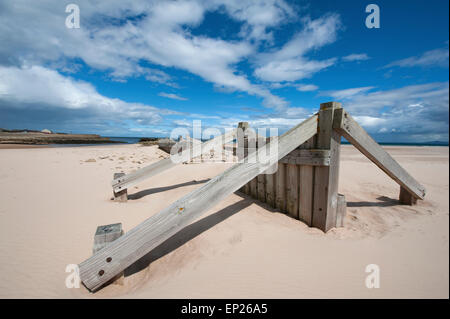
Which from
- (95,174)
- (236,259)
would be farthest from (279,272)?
(95,174)

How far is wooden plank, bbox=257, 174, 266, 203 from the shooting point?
163 inches

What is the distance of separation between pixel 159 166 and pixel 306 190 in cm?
347

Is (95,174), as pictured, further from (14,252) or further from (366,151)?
(366,151)

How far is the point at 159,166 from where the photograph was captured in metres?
4.67

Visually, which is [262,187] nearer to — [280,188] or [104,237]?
[280,188]

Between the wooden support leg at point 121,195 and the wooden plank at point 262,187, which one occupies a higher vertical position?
the wooden plank at point 262,187

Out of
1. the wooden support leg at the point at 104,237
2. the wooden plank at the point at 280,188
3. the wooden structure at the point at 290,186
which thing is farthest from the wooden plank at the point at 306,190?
the wooden support leg at the point at 104,237

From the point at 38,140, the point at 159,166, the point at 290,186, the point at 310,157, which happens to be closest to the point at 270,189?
the point at 290,186

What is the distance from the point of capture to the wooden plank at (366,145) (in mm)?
2725

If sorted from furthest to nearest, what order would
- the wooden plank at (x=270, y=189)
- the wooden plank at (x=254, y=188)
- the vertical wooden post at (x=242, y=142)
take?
1. the vertical wooden post at (x=242, y=142)
2. the wooden plank at (x=254, y=188)
3. the wooden plank at (x=270, y=189)

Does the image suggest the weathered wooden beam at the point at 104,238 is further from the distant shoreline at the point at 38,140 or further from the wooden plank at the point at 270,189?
the distant shoreline at the point at 38,140

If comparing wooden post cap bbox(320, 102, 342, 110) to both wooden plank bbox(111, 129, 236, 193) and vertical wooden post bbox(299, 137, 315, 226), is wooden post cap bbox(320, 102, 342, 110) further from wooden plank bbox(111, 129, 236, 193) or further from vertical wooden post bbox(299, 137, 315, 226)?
wooden plank bbox(111, 129, 236, 193)

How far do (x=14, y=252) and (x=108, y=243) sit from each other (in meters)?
1.99

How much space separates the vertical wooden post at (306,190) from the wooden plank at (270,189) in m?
0.68
